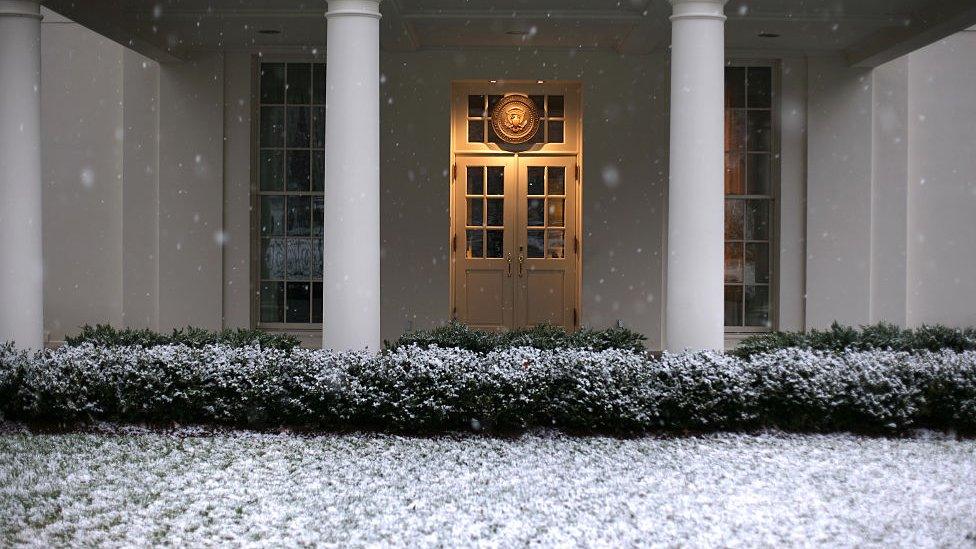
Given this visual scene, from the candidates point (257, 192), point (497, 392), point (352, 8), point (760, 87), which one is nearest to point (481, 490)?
point (497, 392)

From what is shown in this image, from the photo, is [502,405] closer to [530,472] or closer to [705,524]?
[530,472]

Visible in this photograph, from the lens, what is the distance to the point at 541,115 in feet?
40.5

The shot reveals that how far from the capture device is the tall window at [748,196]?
39.1 ft

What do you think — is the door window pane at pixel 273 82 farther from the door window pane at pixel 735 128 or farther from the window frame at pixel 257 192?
the door window pane at pixel 735 128

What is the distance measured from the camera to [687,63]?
26.4ft

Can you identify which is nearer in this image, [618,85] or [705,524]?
[705,524]

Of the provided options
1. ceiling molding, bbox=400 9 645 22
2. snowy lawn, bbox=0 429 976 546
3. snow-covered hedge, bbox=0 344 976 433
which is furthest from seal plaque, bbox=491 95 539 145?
snowy lawn, bbox=0 429 976 546

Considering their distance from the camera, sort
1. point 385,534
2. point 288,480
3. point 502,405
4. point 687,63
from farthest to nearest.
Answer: point 687,63 < point 502,405 < point 288,480 < point 385,534

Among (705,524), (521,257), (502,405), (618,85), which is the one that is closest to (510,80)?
(618,85)

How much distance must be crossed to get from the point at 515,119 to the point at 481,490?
7.09 meters

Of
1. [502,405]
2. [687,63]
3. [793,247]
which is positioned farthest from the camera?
[793,247]

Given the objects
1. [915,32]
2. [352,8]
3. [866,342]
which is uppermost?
[915,32]

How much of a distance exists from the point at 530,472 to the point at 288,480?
157 centimetres

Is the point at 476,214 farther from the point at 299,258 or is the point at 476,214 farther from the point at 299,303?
the point at 299,303
